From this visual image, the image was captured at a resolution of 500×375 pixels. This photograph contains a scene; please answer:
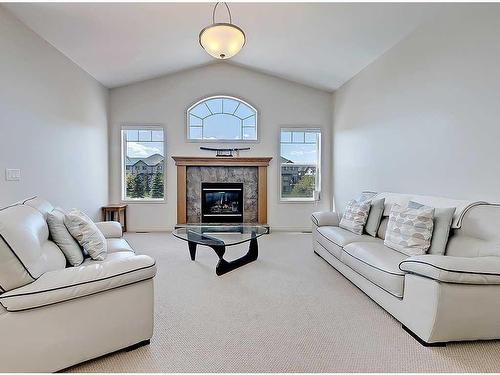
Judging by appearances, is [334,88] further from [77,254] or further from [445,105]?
[77,254]

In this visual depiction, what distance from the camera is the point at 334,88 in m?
6.02

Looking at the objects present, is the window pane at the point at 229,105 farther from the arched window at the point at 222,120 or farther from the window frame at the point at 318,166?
the window frame at the point at 318,166

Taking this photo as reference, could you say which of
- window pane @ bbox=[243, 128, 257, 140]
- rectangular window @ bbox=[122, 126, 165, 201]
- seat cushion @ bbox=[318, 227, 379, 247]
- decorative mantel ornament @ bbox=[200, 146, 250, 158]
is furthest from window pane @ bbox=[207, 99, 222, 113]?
seat cushion @ bbox=[318, 227, 379, 247]

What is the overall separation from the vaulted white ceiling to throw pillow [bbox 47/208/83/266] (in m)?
2.26

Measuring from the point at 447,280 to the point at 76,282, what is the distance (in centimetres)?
214

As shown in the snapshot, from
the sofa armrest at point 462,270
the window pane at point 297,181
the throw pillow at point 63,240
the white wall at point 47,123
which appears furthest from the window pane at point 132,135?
the sofa armrest at point 462,270

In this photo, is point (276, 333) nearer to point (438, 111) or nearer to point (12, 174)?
point (438, 111)

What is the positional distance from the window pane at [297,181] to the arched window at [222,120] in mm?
971

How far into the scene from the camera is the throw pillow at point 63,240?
2.34 meters

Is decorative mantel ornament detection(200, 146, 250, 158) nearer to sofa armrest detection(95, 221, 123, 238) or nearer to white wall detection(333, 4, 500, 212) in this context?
white wall detection(333, 4, 500, 212)

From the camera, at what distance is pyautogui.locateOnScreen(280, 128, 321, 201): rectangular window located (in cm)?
630

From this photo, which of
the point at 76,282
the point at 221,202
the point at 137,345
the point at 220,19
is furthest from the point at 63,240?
the point at 221,202

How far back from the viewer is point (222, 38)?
2832 mm

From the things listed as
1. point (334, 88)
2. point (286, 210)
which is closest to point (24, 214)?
point (286, 210)
